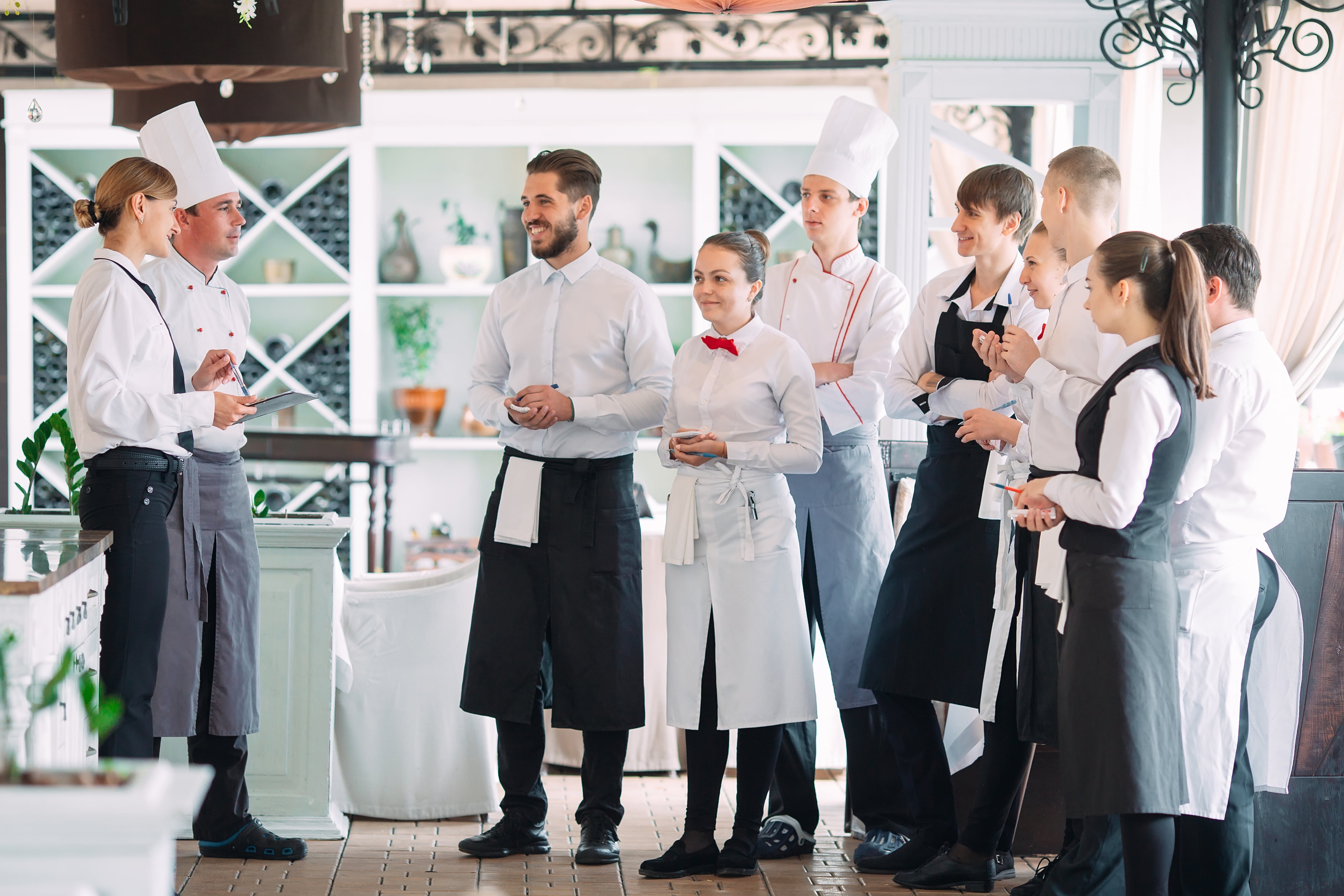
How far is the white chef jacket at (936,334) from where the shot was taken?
2832mm

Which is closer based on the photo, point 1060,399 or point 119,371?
point 1060,399

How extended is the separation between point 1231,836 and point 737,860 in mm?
1064

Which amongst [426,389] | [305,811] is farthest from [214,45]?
[426,389]

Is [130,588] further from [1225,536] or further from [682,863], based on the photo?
[1225,536]

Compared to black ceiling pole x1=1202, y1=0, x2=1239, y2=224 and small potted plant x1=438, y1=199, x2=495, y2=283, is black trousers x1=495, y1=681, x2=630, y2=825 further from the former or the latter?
small potted plant x1=438, y1=199, x2=495, y2=283

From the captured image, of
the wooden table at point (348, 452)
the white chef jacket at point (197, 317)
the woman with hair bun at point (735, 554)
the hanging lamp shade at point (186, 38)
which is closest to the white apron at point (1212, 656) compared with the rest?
the woman with hair bun at point (735, 554)

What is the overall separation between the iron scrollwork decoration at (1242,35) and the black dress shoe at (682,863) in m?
2.29

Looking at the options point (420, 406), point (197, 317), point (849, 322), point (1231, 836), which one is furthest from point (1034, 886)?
point (420, 406)

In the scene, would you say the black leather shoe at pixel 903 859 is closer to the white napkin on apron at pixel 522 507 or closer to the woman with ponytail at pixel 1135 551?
the woman with ponytail at pixel 1135 551

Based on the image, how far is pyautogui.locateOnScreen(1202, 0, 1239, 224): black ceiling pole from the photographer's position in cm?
370

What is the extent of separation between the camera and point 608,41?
594cm

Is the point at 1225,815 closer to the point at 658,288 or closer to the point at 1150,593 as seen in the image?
the point at 1150,593

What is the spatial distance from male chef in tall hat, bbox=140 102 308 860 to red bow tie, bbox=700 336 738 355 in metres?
1.08

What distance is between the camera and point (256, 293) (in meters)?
6.01
